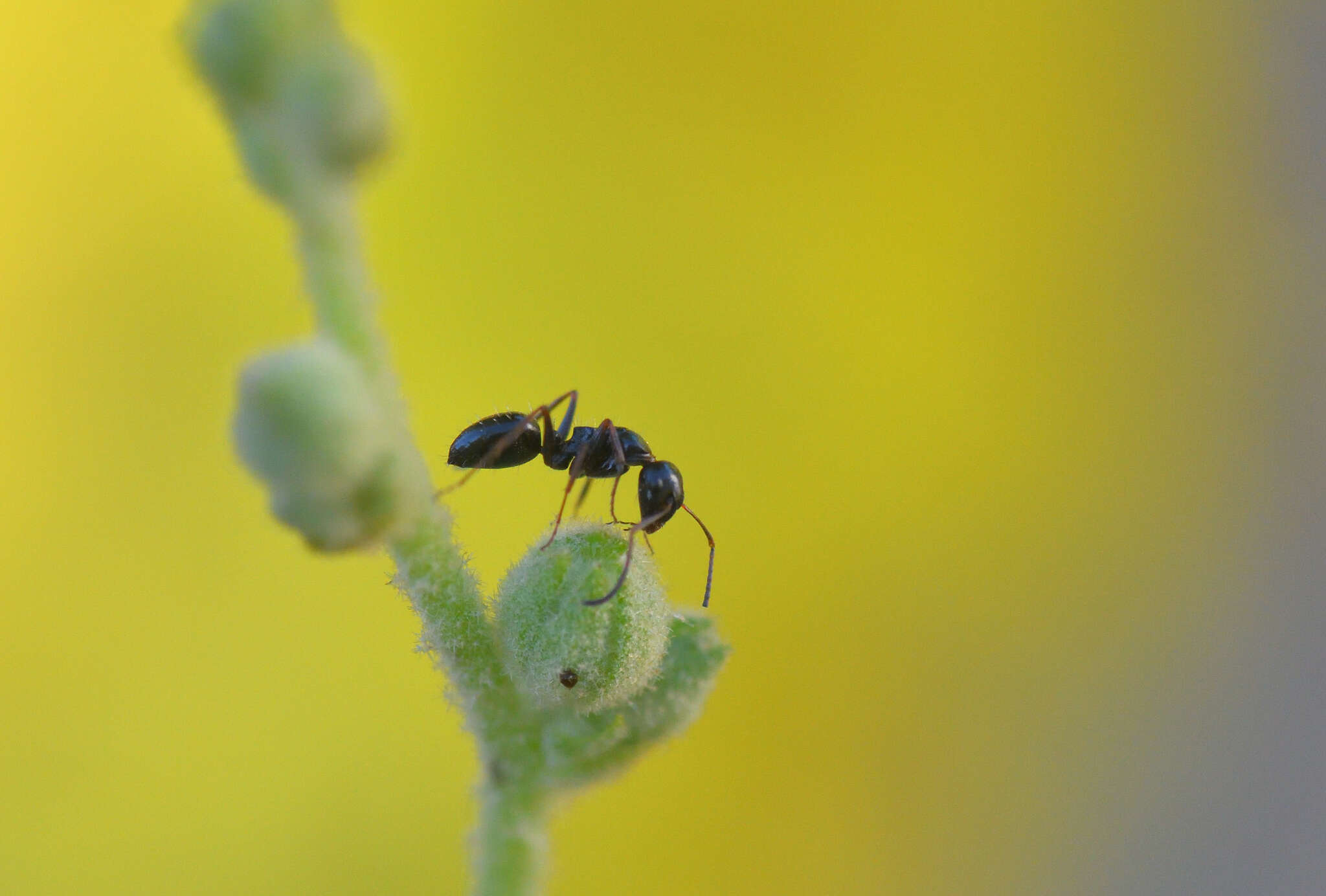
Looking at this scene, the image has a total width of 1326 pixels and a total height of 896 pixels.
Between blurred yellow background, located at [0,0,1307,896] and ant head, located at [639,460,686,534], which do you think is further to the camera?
blurred yellow background, located at [0,0,1307,896]

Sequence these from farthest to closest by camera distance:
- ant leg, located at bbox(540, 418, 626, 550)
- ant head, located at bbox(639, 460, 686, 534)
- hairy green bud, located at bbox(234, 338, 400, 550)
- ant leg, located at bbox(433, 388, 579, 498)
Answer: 1. ant leg, located at bbox(540, 418, 626, 550)
2. ant head, located at bbox(639, 460, 686, 534)
3. ant leg, located at bbox(433, 388, 579, 498)
4. hairy green bud, located at bbox(234, 338, 400, 550)

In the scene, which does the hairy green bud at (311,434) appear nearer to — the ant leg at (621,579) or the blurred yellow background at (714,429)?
the ant leg at (621,579)

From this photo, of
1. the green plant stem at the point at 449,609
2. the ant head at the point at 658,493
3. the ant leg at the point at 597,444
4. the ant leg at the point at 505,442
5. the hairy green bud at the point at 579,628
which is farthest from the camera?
the ant leg at the point at 597,444

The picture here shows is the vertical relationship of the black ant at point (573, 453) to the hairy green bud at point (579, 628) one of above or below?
above

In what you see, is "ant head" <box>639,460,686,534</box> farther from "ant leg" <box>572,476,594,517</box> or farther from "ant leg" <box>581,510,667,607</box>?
"ant leg" <box>581,510,667,607</box>

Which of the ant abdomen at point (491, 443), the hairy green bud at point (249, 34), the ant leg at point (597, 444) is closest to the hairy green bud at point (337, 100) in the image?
the hairy green bud at point (249, 34)

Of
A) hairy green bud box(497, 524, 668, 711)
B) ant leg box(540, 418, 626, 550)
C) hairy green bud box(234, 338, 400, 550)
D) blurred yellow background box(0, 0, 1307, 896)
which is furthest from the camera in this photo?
blurred yellow background box(0, 0, 1307, 896)

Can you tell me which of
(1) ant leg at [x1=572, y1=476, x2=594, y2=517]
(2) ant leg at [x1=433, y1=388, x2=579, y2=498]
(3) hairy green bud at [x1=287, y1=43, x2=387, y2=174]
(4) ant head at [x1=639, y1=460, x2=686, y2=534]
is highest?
(1) ant leg at [x1=572, y1=476, x2=594, y2=517]

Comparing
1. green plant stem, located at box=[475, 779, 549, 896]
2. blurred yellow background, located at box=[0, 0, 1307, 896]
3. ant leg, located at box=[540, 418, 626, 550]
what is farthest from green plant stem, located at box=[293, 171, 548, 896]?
blurred yellow background, located at box=[0, 0, 1307, 896]
